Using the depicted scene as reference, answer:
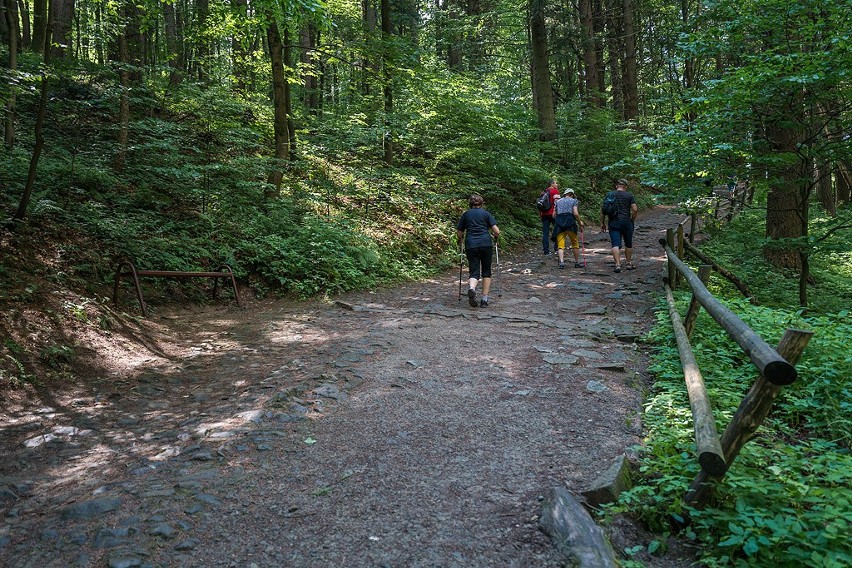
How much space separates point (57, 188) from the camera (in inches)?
386

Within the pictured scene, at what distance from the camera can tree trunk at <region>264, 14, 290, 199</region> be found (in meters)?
12.2

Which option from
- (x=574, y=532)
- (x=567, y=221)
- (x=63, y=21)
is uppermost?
(x=63, y=21)

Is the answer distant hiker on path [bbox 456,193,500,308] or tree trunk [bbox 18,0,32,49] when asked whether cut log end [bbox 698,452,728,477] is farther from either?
tree trunk [bbox 18,0,32,49]

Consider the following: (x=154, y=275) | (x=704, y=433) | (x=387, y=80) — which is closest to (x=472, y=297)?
(x=154, y=275)

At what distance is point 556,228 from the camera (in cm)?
1341

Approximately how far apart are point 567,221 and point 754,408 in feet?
33.9

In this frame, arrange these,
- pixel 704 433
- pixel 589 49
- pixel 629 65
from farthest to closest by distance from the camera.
→ pixel 629 65 < pixel 589 49 < pixel 704 433

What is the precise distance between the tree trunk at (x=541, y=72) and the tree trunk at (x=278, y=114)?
1074cm

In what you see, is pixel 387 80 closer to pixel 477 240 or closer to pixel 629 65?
pixel 477 240

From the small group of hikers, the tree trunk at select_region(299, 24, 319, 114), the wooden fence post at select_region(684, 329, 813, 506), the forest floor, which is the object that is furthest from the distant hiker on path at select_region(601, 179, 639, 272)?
the tree trunk at select_region(299, 24, 319, 114)

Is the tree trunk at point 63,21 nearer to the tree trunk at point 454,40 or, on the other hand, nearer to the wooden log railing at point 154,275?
the wooden log railing at point 154,275

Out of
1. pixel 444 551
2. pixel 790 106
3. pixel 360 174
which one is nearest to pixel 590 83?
pixel 360 174

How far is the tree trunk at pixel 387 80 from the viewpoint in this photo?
1448 cm

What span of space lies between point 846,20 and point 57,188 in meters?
13.0
